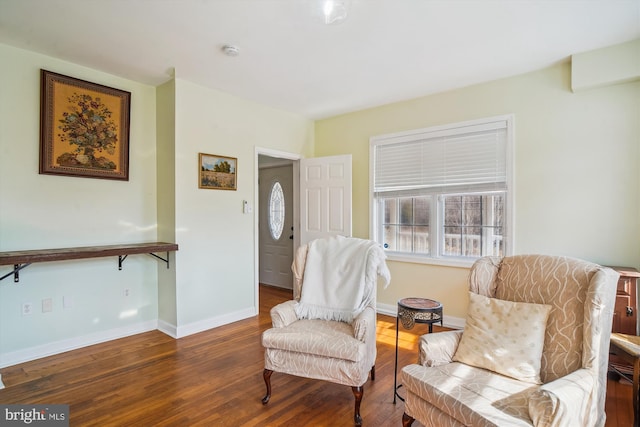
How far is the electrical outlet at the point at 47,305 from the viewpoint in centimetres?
294

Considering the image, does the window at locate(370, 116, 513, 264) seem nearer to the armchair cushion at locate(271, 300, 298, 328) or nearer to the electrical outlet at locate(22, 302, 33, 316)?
the armchair cushion at locate(271, 300, 298, 328)

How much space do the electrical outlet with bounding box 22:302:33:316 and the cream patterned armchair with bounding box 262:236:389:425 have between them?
7.24 feet

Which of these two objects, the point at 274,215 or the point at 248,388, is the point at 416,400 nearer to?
the point at 248,388

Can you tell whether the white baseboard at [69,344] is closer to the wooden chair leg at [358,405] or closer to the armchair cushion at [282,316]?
the armchair cushion at [282,316]

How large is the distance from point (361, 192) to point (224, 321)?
234 centimetres

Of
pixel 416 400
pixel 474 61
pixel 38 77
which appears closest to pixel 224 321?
pixel 416 400

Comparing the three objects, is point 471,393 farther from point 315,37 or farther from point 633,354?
point 315,37

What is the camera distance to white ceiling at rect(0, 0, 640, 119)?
2.23m

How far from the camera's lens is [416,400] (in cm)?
172

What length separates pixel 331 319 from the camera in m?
2.51

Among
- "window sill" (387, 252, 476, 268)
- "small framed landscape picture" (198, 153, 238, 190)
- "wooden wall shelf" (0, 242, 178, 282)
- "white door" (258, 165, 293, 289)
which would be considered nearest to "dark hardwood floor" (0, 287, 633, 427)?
"wooden wall shelf" (0, 242, 178, 282)

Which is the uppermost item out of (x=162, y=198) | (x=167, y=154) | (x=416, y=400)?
(x=167, y=154)

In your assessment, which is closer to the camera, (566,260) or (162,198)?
(566,260)

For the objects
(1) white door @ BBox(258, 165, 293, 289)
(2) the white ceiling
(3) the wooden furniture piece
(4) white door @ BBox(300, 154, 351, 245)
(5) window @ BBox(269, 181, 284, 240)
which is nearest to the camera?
(3) the wooden furniture piece
